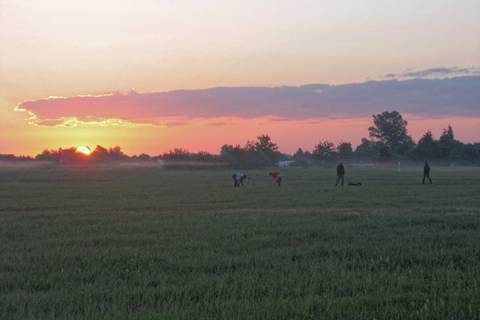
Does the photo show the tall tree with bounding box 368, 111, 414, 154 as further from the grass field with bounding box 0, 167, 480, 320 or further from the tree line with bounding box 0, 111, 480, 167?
the grass field with bounding box 0, 167, 480, 320

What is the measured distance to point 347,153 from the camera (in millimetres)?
156750

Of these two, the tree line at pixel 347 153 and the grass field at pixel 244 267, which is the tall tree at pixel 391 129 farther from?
the grass field at pixel 244 267

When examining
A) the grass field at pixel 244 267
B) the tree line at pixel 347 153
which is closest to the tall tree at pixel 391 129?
the tree line at pixel 347 153

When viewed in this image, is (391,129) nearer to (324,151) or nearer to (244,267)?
(324,151)

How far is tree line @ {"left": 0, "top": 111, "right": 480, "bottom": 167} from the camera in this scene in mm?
110938

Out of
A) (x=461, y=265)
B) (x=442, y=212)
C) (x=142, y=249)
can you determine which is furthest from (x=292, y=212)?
(x=461, y=265)

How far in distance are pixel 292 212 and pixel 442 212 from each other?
5.04 meters

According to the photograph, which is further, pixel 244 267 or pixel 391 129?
pixel 391 129

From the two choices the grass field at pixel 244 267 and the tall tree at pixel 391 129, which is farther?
the tall tree at pixel 391 129

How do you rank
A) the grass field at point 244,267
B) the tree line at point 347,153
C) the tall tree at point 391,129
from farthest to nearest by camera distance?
1. the tall tree at point 391,129
2. the tree line at point 347,153
3. the grass field at point 244,267

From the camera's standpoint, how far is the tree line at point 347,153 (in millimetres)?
110938

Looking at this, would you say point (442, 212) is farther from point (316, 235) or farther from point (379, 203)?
point (316, 235)

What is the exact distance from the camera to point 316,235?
44.2 ft

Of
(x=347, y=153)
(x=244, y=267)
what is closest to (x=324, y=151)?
(x=347, y=153)
